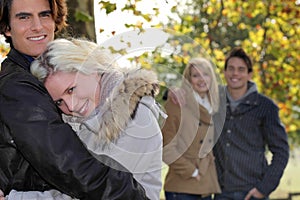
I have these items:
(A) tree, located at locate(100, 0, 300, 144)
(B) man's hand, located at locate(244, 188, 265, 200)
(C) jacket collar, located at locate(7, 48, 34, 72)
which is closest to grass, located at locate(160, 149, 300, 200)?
(A) tree, located at locate(100, 0, 300, 144)

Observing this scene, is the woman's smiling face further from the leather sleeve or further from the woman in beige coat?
the woman in beige coat

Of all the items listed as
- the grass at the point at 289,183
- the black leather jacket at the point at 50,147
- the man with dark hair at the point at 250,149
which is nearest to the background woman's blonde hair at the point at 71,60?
the black leather jacket at the point at 50,147

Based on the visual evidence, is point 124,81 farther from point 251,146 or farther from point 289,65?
point 289,65

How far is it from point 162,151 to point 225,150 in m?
3.76

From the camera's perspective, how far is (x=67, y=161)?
126 inches

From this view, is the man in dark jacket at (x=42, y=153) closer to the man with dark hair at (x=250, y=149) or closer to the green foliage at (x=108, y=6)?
the green foliage at (x=108, y=6)

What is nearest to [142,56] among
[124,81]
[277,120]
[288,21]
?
[124,81]

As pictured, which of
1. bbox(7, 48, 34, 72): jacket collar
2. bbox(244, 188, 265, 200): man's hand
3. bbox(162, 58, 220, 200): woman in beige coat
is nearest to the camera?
bbox(7, 48, 34, 72): jacket collar

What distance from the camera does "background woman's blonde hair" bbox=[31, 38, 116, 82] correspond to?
338 centimetres

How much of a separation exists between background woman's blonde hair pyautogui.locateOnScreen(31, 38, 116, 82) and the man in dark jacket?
72mm

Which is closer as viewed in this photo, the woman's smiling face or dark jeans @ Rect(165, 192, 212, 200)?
the woman's smiling face

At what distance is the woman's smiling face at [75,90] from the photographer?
11.1 feet

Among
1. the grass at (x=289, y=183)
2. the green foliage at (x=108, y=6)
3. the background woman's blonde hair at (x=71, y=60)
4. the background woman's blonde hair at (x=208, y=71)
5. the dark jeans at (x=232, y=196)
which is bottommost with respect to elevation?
the grass at (x=289, y=183)

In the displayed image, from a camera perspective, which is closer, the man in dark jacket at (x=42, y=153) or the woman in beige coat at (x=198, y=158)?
the man in dark jacket at (x=42, y=153)
